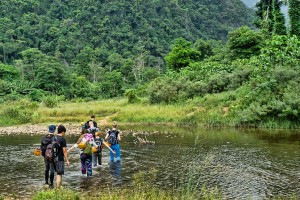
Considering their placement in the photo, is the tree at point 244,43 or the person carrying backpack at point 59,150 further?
the tree at point 244,43

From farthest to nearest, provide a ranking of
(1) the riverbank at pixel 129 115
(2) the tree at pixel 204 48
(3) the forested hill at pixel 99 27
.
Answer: (3) the forested hill at pixel 99 27 < (2) the tree at pixel 204 48 < (1) the riverbank at pixel 129 115

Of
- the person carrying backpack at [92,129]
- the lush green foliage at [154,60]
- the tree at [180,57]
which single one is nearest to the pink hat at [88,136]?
the person carrying backpack at [92,129]

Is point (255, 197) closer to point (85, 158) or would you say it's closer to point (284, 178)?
point (284, 178)

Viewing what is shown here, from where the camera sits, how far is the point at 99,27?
364 feet

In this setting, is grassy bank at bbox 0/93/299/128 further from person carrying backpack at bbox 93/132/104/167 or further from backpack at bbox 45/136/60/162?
backpack at bbox 45/136/60/162

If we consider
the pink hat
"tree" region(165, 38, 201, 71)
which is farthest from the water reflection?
"tree" region(165, 38, 201, 71)

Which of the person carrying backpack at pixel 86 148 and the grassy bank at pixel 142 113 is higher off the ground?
the grassy bank at pixel 142 113

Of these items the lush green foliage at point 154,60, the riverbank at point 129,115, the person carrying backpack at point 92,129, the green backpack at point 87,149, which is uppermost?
the lush green foliage at point 154,60

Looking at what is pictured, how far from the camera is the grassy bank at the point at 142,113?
36.5 meters

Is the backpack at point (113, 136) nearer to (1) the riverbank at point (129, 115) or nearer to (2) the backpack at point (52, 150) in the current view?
(2) the backpack at point (52, 150)

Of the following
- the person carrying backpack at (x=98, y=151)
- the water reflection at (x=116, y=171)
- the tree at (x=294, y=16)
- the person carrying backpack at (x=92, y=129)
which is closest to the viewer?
the water reflection at (x=116, y=171)

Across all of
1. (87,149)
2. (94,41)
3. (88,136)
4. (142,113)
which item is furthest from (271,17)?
(94,41)

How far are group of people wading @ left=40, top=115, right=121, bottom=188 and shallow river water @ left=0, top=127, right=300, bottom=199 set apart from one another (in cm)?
52

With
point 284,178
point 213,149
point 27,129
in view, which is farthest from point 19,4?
point 284,178
